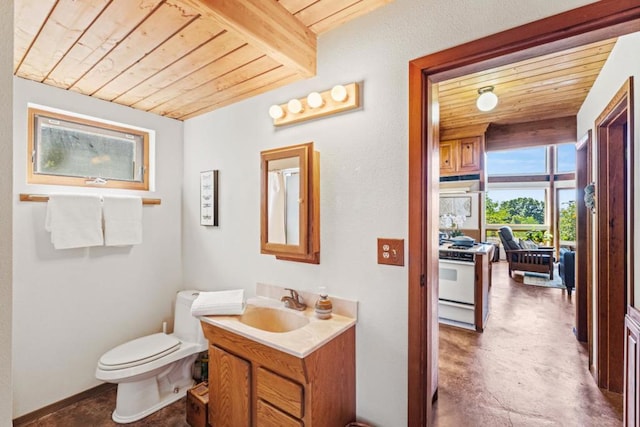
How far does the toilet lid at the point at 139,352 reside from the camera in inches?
73.2

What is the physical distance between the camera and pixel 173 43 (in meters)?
1.50

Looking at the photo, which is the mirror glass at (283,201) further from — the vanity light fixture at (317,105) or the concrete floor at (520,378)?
the concrete floor at (520,378)

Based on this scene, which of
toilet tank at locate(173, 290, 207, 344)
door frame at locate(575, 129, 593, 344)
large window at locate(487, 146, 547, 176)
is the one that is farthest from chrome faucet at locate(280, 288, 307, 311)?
large window at locate(487, 146, 547, 176)

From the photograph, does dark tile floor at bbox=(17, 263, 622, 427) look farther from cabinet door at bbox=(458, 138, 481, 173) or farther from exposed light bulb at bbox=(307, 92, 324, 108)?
exposed light bulb at bbox=(307, 92, 324, 108)

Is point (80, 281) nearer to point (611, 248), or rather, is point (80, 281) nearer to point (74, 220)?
point (74, 220)

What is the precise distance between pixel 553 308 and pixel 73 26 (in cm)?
550

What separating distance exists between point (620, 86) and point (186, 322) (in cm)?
331

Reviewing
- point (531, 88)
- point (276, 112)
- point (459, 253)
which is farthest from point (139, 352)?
point (531, 88)

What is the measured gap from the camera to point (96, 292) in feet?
7.25

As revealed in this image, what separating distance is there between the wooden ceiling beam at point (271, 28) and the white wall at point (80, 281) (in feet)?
5.34

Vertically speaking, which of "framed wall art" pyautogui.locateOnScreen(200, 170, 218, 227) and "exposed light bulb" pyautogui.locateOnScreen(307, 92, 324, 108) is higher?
"exposed light bulb" pyautogui.locateOnScreen(307, 92, 324, 108)

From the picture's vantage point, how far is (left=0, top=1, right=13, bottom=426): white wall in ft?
2.00

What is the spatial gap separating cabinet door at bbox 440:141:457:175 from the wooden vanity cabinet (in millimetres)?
3182

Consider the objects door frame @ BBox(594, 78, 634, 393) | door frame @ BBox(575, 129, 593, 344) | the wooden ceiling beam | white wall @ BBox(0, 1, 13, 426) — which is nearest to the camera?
white wall @ BBox(0, 1, 13, 426)
